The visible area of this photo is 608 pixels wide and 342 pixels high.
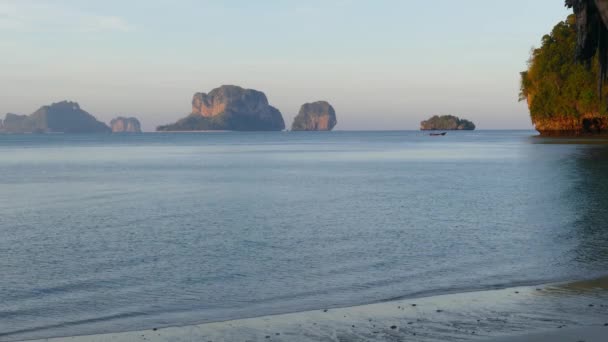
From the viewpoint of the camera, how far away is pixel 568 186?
37.8 meters

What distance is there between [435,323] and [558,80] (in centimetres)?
11684

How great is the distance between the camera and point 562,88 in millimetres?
118000

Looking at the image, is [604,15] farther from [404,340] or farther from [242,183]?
[242,183]

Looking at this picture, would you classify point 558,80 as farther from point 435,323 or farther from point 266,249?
point 435,323

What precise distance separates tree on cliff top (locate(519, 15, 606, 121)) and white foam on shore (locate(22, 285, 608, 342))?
341ft

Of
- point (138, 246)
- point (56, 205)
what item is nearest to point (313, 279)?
point (138, 246)

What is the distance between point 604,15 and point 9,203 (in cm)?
3242

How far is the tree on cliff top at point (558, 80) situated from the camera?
112 metres

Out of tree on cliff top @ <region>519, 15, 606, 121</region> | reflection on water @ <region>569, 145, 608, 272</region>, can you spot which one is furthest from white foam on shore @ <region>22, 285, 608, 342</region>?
tree on cliff top @ <region>519, 15, 606, 121</region>

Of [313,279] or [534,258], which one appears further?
[534,258]

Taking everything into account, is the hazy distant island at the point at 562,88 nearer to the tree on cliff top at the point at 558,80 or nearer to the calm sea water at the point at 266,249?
the tree on cliff top at the point at 558,80

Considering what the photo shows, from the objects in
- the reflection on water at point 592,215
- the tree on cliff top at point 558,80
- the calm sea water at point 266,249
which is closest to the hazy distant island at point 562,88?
the tree on cliff top at point 558,80

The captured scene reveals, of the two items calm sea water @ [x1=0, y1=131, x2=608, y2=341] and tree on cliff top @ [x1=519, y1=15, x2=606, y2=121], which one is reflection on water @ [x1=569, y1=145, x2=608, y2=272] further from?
tree on cliff top @ [x1=519, y1=15, x2=606, y2=121]

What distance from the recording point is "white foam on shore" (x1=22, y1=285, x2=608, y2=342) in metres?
10.2
